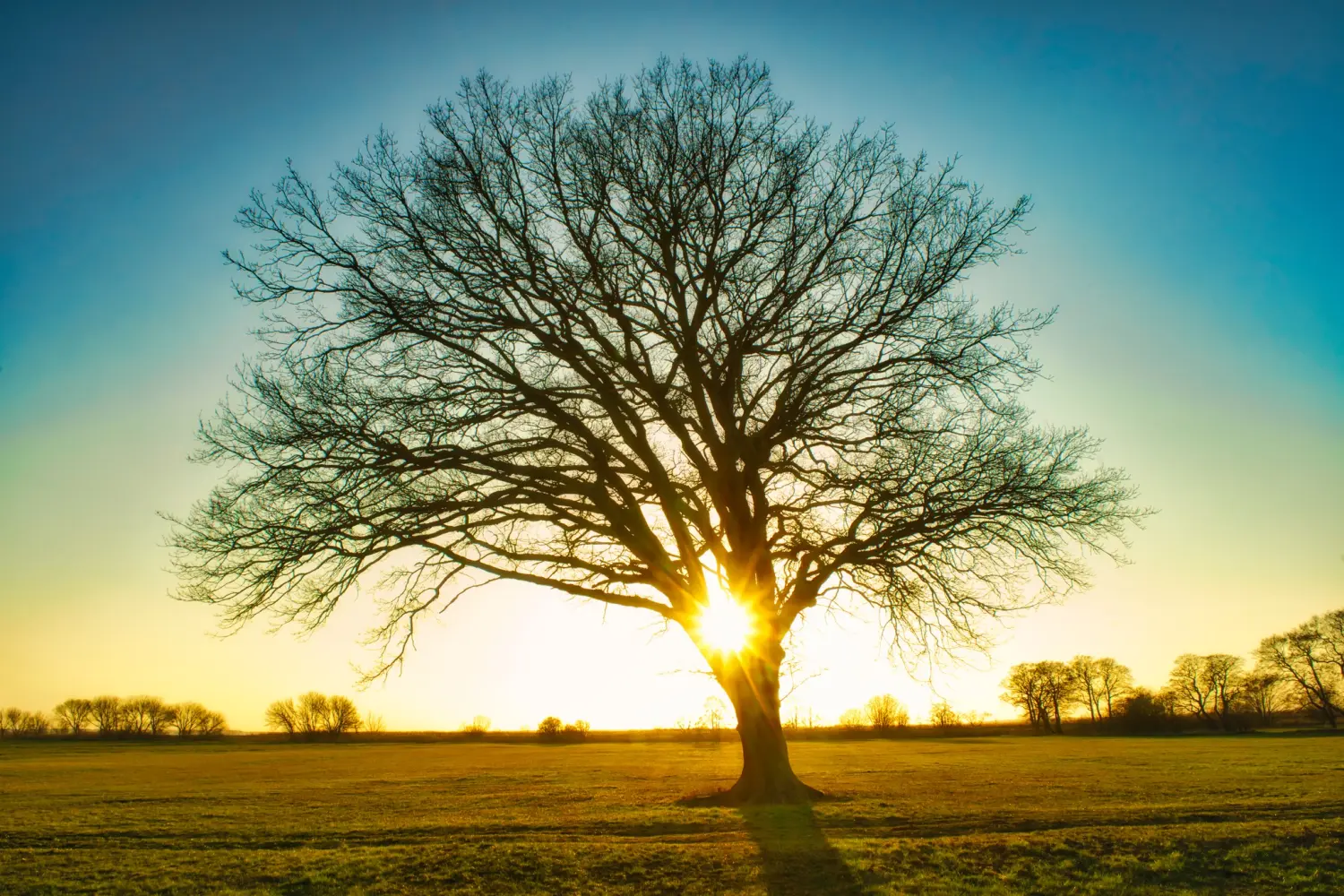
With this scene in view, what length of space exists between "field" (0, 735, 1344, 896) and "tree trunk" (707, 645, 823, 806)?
964 millimetres

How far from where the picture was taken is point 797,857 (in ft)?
30.5

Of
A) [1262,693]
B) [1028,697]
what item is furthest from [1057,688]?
[1262,693]

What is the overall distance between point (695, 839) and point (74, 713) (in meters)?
119

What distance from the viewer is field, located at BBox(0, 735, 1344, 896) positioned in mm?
8539

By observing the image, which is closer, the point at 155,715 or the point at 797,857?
the point at 797,857

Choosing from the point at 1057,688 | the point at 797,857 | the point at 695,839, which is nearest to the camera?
the point at 797,857

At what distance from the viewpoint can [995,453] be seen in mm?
12664

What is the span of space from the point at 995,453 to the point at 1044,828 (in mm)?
5910

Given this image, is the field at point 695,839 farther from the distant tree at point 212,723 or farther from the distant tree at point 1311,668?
the distant tree at point 212,723

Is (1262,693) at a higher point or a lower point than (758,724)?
lower

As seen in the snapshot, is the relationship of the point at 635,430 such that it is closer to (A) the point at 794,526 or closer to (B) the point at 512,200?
(A) the point at 794,526

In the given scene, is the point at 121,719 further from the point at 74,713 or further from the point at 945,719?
the point at 945,719

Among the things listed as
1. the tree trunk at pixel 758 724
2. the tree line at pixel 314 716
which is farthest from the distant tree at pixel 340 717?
the tree trunk at pixel 758 724

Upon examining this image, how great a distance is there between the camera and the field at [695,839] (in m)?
8.54
